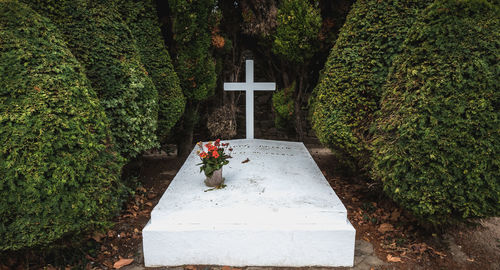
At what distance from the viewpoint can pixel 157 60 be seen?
483 cm

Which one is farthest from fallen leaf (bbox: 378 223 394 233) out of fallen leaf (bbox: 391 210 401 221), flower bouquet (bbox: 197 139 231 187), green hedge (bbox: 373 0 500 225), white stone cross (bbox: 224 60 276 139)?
white stone cross (bbox: 224 60 276 139)

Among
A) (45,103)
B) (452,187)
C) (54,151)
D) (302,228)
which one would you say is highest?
(45,103)

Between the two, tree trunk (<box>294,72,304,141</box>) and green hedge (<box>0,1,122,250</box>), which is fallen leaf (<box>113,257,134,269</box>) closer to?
green hedge (<box>0,1,122,250</box>)

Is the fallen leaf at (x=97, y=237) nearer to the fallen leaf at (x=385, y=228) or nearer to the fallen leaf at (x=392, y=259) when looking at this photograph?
the fallen leaf at (x=392, y=259)

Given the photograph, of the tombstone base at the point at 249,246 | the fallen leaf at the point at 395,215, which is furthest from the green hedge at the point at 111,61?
the fallen leaf at the point at 395,215

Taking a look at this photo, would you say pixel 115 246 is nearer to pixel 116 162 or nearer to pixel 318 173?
pixel 116 162

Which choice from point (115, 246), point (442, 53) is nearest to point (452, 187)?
point (442, 53)

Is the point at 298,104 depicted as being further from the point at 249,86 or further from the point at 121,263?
the point at 121,263

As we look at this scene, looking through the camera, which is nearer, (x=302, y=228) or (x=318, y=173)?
(x=302, y=228)

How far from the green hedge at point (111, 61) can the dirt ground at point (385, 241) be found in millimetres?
1002

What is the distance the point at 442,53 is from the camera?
2885mm

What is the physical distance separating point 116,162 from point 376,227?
318 centimetres

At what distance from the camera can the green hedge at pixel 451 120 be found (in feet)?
8.76

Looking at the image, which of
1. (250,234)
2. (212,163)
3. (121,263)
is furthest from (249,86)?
(121,263)
